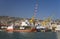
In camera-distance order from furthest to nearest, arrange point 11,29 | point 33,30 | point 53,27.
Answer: point 53,27 → point 11,29 → point 33,30

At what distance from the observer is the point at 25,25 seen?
474 feet

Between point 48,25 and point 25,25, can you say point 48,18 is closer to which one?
point 48,25

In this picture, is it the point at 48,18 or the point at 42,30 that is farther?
the point at 48,18

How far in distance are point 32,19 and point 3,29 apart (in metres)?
24.1

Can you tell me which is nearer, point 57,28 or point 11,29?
point 11,29

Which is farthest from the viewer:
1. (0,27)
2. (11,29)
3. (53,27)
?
(53,27)

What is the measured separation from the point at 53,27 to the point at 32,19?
24.4 metres

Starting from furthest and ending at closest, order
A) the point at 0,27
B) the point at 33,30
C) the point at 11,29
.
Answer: the point at 0,27 → the point at 11,29 → the point at 33,30

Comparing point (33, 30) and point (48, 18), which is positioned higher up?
point (48, 18)

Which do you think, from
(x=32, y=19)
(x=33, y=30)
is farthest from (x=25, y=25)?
(x=33, y=30)

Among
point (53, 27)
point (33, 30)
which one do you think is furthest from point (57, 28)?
point (33, 30)

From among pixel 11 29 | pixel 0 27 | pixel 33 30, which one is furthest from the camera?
pixel 0 27

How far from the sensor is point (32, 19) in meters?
132

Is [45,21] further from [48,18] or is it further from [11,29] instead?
[11,29]
